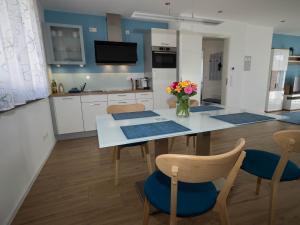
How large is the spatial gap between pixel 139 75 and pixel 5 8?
2871 millimetres

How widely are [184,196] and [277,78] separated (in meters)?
6.15

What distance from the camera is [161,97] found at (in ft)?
12.3

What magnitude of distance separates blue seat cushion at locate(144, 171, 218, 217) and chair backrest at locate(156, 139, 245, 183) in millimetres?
242

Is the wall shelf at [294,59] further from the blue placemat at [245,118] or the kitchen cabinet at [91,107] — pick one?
the kitchen cabinet at [91,107]

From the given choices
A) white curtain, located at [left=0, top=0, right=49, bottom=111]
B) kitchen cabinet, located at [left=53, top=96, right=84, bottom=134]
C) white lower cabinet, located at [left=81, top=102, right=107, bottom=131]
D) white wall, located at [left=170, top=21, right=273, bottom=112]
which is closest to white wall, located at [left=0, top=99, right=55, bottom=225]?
white curtain, located at [left=0, top=0, right=49, bottom=111]

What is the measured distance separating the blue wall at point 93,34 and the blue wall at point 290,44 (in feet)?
14.3

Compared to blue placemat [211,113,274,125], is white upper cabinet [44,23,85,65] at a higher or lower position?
higher

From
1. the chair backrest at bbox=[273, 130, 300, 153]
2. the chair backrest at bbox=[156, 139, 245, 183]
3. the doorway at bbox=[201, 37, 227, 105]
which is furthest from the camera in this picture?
the doorway at bbox=[201, 37, 227, 105]

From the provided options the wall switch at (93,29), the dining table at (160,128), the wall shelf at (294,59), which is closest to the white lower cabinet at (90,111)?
the wall switch at (93,29)

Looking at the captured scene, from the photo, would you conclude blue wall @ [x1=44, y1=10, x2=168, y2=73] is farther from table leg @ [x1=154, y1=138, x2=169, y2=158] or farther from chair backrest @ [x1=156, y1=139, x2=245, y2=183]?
chair backrest @ [x1=156, y1=139, x2=245, y2=183]

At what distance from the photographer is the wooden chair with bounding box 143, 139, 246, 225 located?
0.72 m

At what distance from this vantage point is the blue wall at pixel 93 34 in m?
3.35

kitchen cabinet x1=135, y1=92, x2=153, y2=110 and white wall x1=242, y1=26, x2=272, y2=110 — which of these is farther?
white wall x1=242, y1=26, x2=272, y2=110

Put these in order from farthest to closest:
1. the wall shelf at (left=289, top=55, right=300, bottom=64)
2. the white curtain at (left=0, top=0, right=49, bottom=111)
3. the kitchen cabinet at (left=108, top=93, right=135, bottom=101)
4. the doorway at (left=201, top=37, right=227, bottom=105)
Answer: the doorway at (left=201, top=37, right=227, bottom=105), the wall shelf at (left=289, top=55, right=300, bottom=64), the kitchen cabinet at (left=108, top=93, right=135, bottom=101), the white curtain at (left=0, top=0, right=49, bottom=111)
